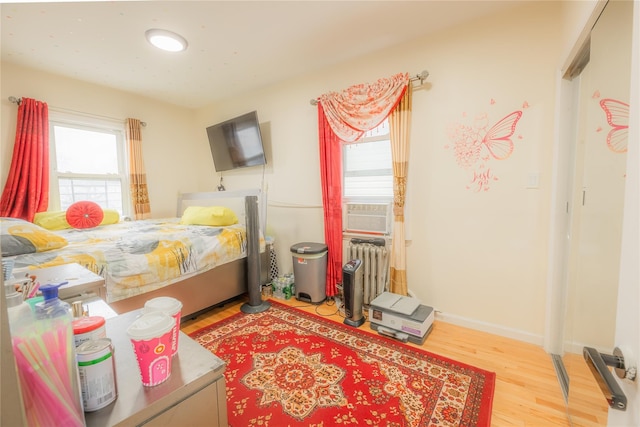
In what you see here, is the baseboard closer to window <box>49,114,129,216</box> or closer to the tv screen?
the tv screen

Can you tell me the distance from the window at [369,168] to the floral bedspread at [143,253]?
49.7 inches

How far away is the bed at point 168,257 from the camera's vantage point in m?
1.78

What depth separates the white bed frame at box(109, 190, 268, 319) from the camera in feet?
6.79

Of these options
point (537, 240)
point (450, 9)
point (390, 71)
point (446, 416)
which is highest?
point (450, 9)

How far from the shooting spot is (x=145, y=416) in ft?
1.80

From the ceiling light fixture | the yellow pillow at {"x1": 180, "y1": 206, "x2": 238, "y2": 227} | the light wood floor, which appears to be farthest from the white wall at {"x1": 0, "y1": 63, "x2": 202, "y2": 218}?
the light wood floor

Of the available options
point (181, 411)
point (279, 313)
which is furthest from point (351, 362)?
point (181, 411)

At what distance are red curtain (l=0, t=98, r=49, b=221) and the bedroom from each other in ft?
0.48

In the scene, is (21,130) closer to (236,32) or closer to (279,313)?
(236,32)

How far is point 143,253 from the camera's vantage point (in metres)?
1.97

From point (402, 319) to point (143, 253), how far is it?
2028 millimetres

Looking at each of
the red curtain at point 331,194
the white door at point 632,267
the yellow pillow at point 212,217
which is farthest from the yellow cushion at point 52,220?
the white door at point 632,267

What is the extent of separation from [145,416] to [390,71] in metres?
2.79

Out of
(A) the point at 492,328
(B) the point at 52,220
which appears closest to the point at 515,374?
(A) the point at 492,328
